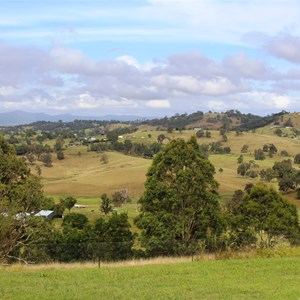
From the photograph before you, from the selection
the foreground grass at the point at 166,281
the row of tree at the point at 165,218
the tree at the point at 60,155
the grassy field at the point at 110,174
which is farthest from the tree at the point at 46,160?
the foreground grass at the point at 166,281

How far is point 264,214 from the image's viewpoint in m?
40.2

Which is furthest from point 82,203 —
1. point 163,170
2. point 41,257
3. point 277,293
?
point 277,293

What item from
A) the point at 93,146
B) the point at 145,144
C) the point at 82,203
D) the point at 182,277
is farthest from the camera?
the point at 145,144

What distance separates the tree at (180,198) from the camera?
2738 centimetres

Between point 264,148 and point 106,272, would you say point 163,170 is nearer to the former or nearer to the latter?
point 106,272

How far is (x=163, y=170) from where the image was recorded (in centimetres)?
2852

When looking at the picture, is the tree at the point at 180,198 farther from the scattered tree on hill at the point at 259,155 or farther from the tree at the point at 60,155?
the scattered tree on hill at the point at 259,155

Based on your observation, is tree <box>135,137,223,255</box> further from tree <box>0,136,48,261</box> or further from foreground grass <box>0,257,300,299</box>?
foreground grass <box>0,257,300,299</box>

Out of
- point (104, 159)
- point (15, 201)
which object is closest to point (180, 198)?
point (15, 201)

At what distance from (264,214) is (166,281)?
27.2 m

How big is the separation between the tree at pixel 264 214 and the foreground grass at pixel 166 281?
67.5ft

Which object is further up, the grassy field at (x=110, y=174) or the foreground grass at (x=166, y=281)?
the foreground grass at (x=166, y=281)

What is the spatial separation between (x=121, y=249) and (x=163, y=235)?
6.76m

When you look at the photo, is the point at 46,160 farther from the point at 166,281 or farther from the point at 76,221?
the point at 166,281
